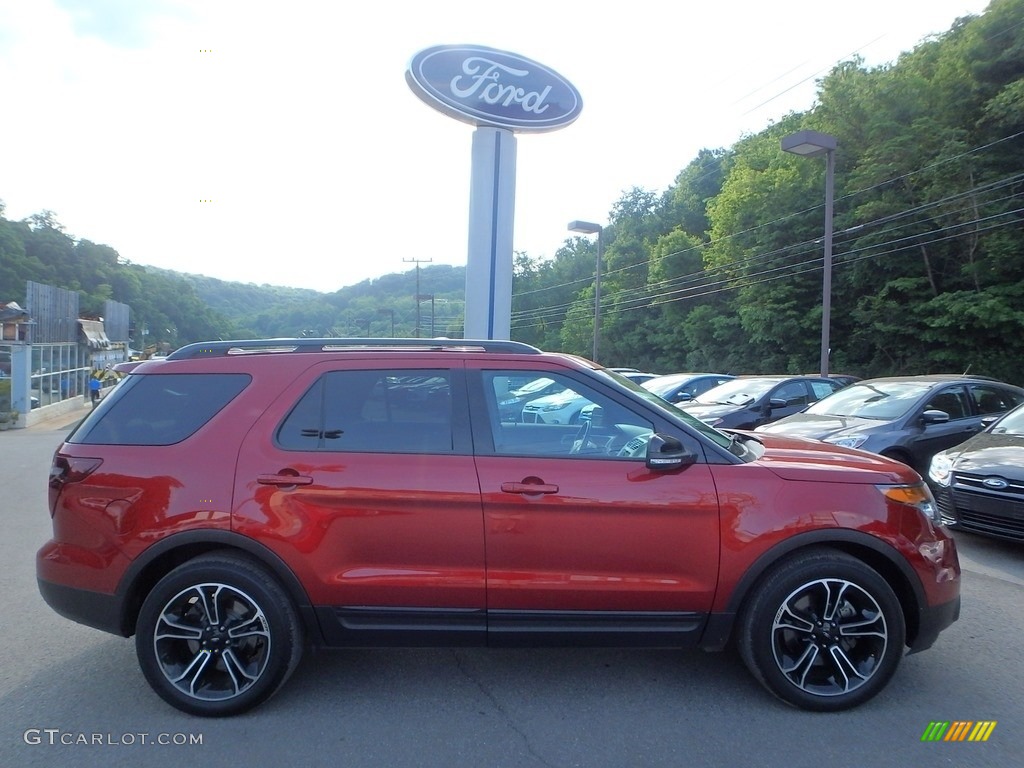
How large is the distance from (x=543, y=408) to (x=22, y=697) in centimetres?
300

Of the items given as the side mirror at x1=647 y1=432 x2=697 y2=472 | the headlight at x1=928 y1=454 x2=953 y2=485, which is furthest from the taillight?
the headlight at x1=928 y1=454 x2=953 y2=485

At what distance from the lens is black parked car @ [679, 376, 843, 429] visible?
13.0m

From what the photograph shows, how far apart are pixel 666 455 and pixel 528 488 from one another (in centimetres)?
67

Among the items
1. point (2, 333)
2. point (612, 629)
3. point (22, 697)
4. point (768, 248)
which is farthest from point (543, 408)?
point (768, 248)

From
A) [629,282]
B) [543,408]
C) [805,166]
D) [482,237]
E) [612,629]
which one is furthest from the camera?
[629,282]

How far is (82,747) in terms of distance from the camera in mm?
3531

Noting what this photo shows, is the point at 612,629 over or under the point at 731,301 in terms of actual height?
under

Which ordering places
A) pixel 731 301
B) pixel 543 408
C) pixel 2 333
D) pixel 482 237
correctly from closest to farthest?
pixel 543 408
pixel 482 237
pixel 2 333
pixel 731 301

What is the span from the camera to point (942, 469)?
734 cm

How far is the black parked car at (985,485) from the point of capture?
6.48 m

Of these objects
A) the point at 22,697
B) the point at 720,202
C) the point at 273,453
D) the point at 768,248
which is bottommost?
the point at 22,697

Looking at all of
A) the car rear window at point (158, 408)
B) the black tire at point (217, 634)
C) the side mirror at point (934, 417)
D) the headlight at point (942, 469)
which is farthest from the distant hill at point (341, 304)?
the black tire at point (217, 634)

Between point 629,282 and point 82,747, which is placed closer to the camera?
point 82,747

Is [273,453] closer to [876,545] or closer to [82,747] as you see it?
[82,747]
